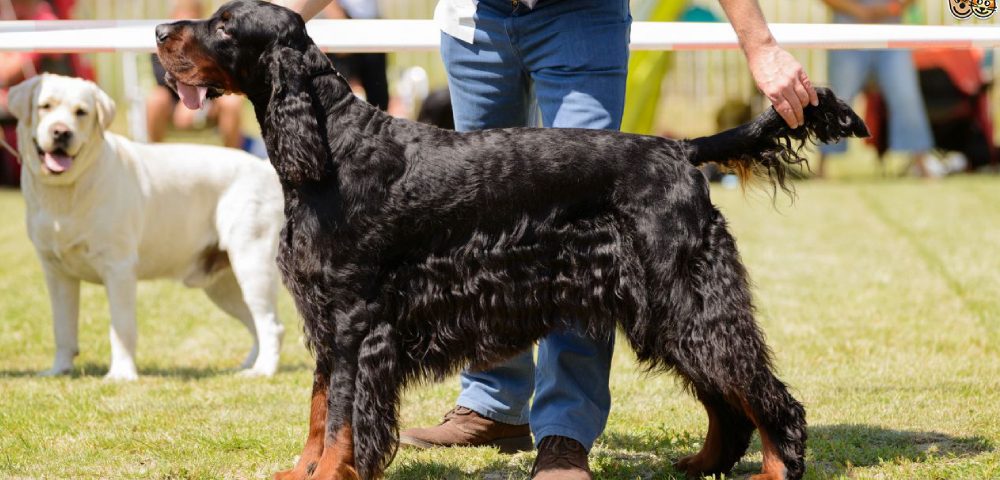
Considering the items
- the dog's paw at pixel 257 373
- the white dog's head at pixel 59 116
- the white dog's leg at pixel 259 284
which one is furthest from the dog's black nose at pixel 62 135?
the dog's paw at pixel 257 373

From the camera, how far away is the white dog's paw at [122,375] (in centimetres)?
540

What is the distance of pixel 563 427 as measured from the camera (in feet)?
11.5

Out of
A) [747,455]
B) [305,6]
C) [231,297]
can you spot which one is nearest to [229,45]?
[305,6]

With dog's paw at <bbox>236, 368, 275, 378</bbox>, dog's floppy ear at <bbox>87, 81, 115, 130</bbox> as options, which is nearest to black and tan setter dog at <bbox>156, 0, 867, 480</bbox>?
dog's paw at <bbox>236, 368, 275, 378</bbox>

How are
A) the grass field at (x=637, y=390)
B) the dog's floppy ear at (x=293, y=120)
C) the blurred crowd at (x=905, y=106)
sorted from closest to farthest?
1. the dog's floppy ear at (x=293, y=120)
2. the grass field at (x=637, y=390)
3. the blurred crowd at (x=905, y=106)

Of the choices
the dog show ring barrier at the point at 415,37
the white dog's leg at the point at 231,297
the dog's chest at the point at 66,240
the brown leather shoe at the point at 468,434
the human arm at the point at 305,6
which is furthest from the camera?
the white dog's leg at the point at 231,297

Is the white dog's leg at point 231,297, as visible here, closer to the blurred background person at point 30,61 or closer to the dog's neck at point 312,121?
the dog's neck at point 312,121

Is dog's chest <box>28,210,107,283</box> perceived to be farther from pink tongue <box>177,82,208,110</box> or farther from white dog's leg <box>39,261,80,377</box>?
pink tongue <box>177,82,208,110</box>

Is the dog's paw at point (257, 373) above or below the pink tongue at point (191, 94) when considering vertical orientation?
below

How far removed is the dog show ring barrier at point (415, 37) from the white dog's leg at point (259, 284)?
1.30 meters

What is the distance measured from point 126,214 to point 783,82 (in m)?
3.47

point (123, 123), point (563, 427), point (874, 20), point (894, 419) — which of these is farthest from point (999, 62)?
point (563, 427)

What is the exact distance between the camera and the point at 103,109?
5.61 metres

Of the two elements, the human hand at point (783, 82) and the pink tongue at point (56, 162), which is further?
the pink tongue at point (56, 162)
